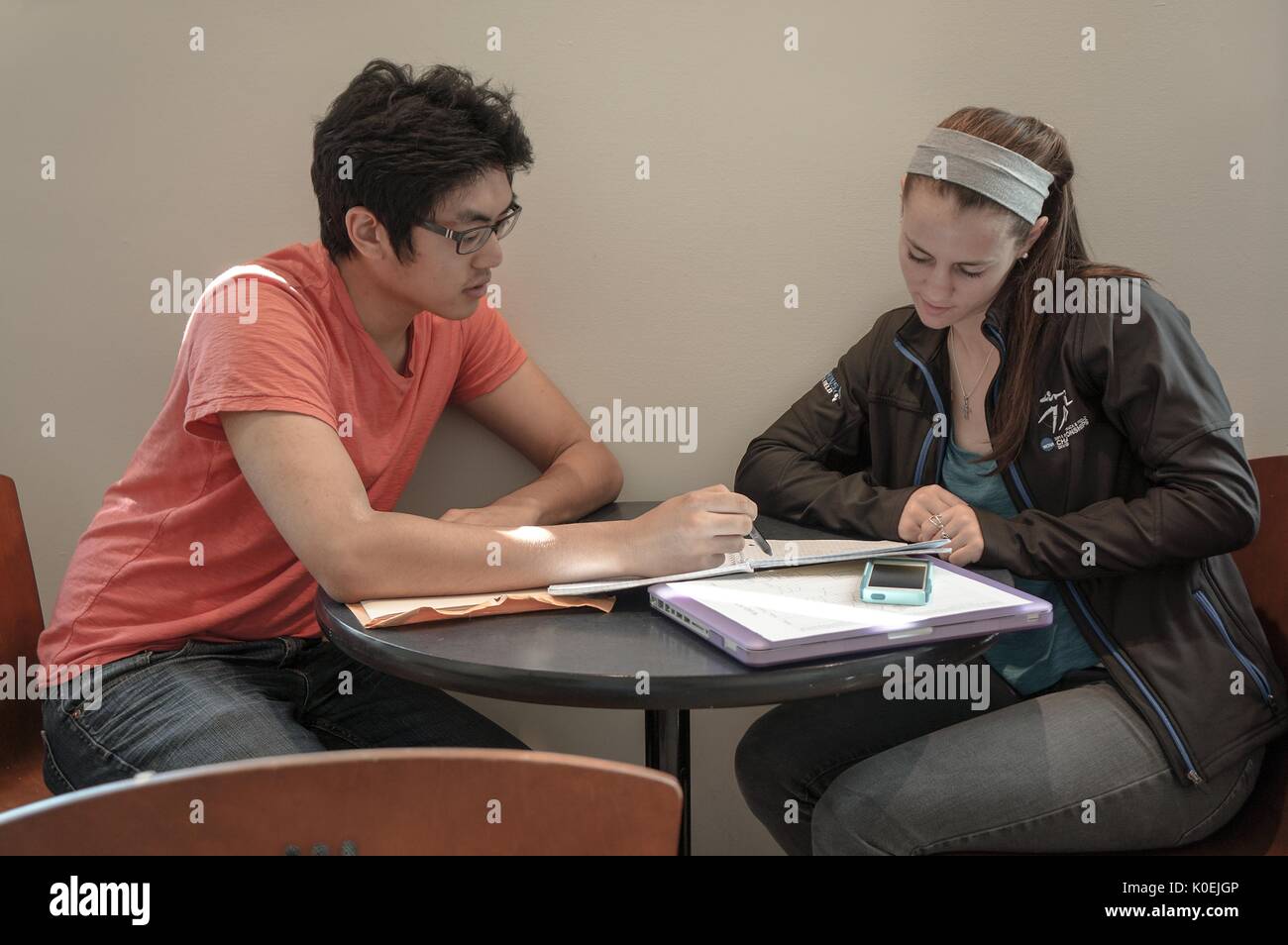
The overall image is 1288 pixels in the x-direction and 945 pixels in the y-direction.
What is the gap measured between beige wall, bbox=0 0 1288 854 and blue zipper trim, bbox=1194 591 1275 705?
0.65m

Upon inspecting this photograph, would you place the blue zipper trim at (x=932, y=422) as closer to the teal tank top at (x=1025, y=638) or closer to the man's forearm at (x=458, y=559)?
the teal tank top at (x=1025, y=638)

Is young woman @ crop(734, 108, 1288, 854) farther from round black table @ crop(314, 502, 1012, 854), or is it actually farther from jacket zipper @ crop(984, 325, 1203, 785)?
round black table @ crop(314, 502, 1012, 854)

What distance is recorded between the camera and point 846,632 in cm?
122

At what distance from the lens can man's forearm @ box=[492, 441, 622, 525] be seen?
1822mm

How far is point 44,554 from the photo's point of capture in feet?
7.22

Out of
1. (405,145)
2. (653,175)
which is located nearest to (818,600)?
(405,145)

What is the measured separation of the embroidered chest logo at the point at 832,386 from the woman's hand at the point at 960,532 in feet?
1.26

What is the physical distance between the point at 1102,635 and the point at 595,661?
2.75 feet

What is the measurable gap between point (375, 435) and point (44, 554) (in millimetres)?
849

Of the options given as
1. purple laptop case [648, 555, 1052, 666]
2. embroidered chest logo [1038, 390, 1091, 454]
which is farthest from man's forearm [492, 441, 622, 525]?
embroidered chest logo [1038, 390, 1091, 454]

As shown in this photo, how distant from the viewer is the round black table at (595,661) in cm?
118

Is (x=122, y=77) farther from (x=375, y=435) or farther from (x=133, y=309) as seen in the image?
(x=375, y=435)
